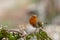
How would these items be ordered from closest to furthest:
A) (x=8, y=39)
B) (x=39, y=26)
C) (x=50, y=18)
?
(x=8, y=39)
(x=39, y=26)
(x=50, y=18)

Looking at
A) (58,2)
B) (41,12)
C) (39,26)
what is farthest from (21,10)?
(39,26)

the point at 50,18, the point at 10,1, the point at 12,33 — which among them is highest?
the point at 12,33

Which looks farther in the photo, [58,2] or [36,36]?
[58,2]

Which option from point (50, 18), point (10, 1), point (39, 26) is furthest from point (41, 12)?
point (39, 26)

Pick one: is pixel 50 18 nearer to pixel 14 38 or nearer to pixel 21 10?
pixel 21 10

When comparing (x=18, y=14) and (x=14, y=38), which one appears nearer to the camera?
(x=14, y=38)

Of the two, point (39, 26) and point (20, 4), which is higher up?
point (39, 26)

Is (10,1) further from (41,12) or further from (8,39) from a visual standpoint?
(8,39)

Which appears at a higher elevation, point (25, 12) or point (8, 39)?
point (8, 39)

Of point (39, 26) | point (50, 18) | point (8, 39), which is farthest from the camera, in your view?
point (50, 18)
